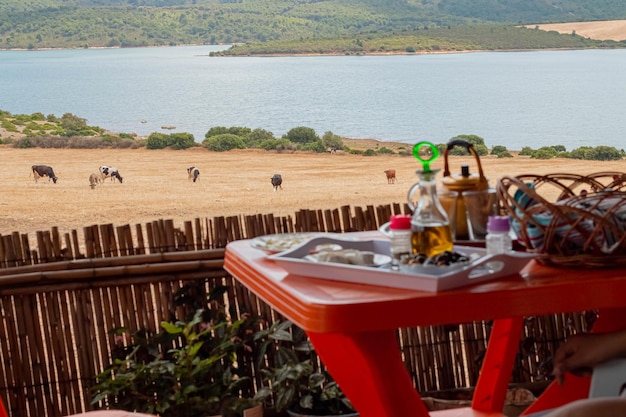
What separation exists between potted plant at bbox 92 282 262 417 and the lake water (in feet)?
72.4

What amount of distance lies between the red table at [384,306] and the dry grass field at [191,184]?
15681mm

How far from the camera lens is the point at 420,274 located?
59.1 inches

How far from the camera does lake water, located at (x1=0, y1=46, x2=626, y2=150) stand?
2605 cm

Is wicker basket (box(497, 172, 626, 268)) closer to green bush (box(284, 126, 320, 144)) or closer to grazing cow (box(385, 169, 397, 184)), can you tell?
grazing cow (box(385, 169, 397, 184))

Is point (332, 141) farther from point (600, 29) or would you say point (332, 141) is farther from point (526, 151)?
point (600, 29)

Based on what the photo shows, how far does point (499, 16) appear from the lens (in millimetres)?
25438

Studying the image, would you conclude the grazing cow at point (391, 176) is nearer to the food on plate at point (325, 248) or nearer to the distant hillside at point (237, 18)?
the distant hillside at point (237, 18)

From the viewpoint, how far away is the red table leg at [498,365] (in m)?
2.21

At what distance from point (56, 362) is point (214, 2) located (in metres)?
24.4

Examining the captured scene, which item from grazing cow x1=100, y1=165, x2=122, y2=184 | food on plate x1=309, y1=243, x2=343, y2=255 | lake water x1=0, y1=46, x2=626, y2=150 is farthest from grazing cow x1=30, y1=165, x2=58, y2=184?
food on plate x1=309, y1=243, x2=343, y2=255

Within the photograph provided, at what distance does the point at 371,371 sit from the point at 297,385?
135 cm

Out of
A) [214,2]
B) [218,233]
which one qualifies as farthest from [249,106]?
[218,233]

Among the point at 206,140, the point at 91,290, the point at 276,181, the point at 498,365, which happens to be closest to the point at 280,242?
the point at 498,365

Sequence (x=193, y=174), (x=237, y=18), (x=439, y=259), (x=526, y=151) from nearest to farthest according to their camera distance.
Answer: (x=439, y=259), (x=193, y=174), (x=526, y=151), (x=237, y=18)
